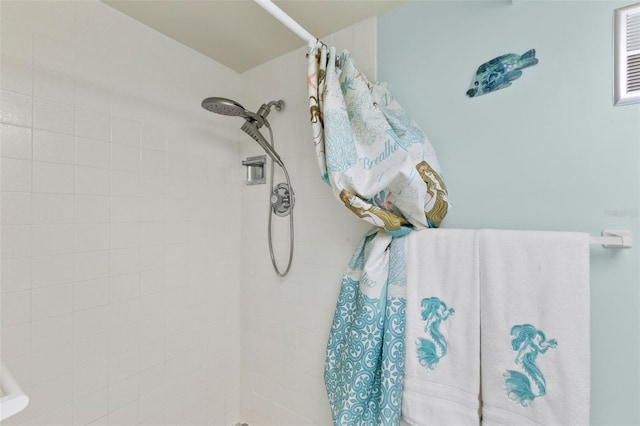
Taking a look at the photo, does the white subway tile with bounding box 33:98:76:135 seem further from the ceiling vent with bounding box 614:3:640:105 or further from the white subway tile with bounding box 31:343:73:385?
the ceiling vent with bounding box 614:3:640:105

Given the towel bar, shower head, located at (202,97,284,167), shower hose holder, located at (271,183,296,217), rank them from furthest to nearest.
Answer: shower hose holder, located at (271,183,296,217), shower head, located at (202,97,284,167), the towel bar

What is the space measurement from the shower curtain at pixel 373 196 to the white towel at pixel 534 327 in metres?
0.25

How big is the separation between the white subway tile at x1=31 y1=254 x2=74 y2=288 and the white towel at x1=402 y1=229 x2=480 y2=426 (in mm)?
1252

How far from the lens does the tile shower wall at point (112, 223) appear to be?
0.98 meters

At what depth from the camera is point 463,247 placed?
92 centimetres

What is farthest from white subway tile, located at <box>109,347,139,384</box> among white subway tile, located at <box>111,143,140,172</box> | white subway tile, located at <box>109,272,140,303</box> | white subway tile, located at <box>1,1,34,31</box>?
white subway tile, located at <box>1,1,34,31</box>

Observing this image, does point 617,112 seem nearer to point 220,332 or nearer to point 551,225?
point 551,225

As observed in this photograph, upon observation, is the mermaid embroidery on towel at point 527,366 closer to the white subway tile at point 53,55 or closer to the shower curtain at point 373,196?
the shower curtain at point 373,196

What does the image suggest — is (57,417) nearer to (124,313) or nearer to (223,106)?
(124,313)

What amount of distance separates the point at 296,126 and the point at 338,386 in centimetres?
119

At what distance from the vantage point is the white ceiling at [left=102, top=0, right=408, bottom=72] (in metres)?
1.15

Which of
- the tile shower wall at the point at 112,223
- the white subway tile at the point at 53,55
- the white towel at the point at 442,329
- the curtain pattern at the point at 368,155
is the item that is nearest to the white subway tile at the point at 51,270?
the tile shower wall at the point at 112,223

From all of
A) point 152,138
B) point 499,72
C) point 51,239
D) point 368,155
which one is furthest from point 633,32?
point 51,239

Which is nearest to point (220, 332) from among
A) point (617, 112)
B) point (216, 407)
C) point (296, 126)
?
point (216, 407)
